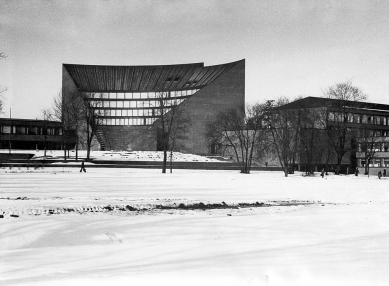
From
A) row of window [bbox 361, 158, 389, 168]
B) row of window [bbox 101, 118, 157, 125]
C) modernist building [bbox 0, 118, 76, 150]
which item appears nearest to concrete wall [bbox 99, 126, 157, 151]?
row of window [bbox 101, 118, 157, 125]

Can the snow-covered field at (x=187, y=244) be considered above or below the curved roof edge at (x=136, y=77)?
below

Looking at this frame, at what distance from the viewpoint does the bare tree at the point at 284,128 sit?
36812 millimetres

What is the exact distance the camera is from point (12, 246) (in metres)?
7.55

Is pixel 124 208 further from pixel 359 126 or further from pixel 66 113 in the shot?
pixel 359 126

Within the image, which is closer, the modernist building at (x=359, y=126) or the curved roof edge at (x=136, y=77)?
the modernist building at (x=359, y=126)

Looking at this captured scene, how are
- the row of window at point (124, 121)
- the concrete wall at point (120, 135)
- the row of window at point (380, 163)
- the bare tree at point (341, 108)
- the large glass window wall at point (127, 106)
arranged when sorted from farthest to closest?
the row of window at point (124, 121), the large glass window wall at point (127, 106), the concrete wall at point (120, 135), the row of window at point (380, 163), the bare tree at point (341, 108)

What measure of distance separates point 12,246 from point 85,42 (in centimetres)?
442

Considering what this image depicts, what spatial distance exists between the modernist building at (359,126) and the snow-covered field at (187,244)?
104 ft

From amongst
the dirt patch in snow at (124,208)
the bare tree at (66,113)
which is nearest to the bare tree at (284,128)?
the bare tree at (66,113)

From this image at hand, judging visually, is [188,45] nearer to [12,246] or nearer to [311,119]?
[12,246]

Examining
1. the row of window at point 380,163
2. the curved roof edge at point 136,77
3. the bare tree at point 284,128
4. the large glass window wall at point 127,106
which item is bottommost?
the row of window at point 380,163

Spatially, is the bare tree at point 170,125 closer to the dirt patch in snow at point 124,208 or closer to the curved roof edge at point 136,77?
the dirt patch in snow at point 124,208

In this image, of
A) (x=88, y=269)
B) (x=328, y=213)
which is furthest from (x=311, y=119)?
(x=88, y=269)

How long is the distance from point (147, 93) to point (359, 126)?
117 ft
